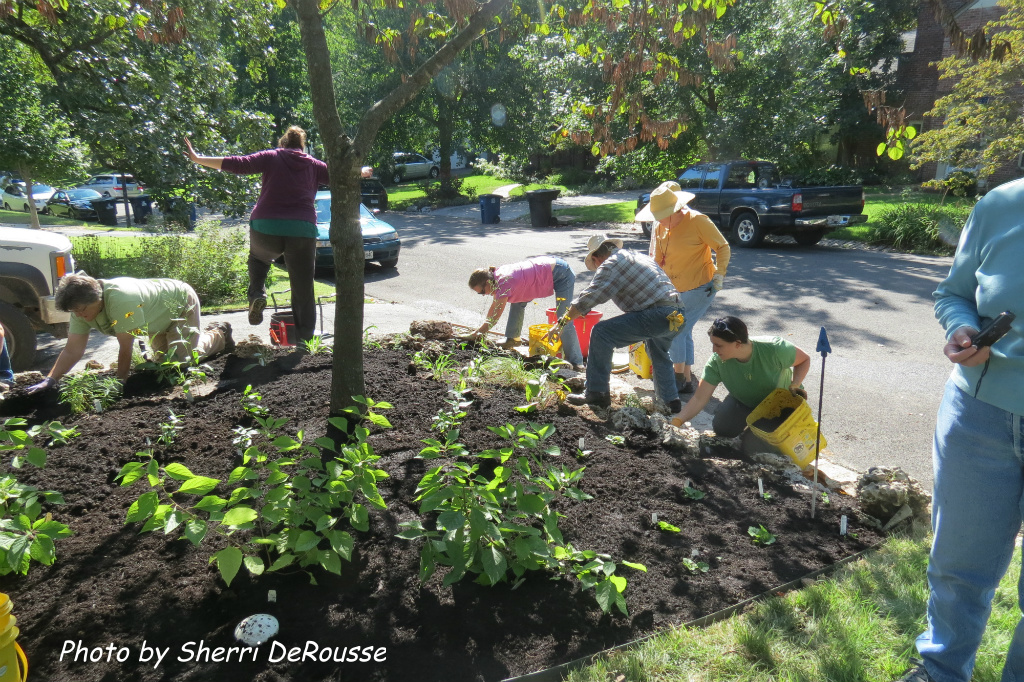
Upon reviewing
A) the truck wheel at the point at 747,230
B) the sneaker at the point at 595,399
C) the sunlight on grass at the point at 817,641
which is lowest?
the sunlight on grass at the point at 817,641

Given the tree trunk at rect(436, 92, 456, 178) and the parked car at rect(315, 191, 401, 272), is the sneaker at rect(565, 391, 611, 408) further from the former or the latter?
the tree trunk at rect(436, 92, 456, 178)

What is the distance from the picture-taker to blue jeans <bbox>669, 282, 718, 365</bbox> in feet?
20.2

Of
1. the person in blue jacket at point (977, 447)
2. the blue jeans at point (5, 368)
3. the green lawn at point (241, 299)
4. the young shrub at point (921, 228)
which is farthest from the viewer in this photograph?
the young shrub at point (921, 228)

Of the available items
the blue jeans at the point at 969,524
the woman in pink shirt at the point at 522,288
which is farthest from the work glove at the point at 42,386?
the blue jeans at the point at 969,524

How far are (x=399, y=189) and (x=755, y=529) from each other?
3582 centimetres

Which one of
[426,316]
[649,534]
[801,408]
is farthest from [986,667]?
[426,316]

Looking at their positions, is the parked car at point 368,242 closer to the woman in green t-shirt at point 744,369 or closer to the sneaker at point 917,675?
the woman in green t-shirt at point 744,369

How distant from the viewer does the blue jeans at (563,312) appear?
6.66 meters

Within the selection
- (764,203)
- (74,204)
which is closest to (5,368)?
(764,203)

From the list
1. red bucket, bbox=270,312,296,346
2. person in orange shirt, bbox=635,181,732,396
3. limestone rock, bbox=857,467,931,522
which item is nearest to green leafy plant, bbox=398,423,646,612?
limestone rock, bbox=857,467,931,522

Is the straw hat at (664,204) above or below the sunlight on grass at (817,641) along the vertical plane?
above

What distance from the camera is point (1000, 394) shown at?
2.13 meters

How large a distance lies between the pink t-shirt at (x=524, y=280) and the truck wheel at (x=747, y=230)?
32.3 feet

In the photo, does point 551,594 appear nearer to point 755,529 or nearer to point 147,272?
point 755,529
